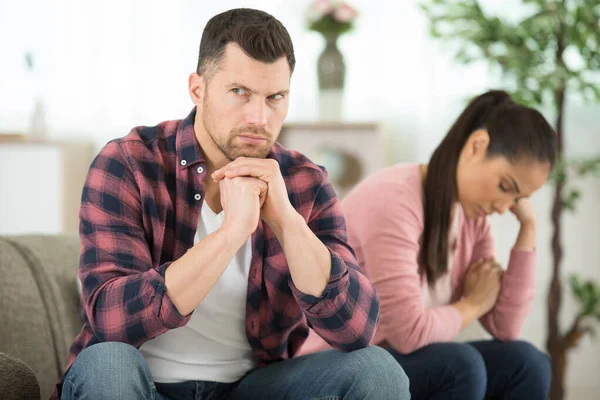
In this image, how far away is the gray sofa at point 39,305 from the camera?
1654mm

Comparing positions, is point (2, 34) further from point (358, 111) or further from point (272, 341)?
point (272, 341)

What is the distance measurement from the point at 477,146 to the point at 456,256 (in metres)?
0.29

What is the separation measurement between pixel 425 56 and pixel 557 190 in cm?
86

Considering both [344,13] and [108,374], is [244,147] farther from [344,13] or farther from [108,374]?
[344,13]

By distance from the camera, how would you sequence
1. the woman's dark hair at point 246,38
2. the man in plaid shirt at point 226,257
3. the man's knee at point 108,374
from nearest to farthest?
1. the man's knee at point 108,374
2. the man in plaid shirt at point 226,257
3. the woman's dark hair at point 246,38

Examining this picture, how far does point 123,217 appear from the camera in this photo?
141 cm

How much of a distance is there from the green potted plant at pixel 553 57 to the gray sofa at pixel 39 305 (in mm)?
1718

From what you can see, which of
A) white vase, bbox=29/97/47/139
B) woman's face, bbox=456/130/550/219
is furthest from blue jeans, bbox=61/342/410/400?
white vase, bbox=29/97/47/139

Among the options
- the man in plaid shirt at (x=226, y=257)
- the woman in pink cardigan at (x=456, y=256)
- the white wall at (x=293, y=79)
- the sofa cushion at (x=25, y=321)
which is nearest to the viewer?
the man in plaid shirt at (x=226, y=257)

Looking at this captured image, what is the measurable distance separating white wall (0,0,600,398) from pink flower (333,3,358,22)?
0.60 feet

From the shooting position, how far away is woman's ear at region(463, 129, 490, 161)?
6.07ft

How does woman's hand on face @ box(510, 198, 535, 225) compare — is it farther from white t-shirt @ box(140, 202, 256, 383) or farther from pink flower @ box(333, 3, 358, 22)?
pink flower @ box(333, 3, 358, 22)

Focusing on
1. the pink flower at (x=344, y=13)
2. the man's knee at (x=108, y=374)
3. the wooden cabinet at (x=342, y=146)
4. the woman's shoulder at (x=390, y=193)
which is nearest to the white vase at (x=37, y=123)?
the wooden cabinet at (x=342, y=146)

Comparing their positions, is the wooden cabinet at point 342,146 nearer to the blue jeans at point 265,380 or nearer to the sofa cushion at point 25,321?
the sofa cushion at point 25,321
